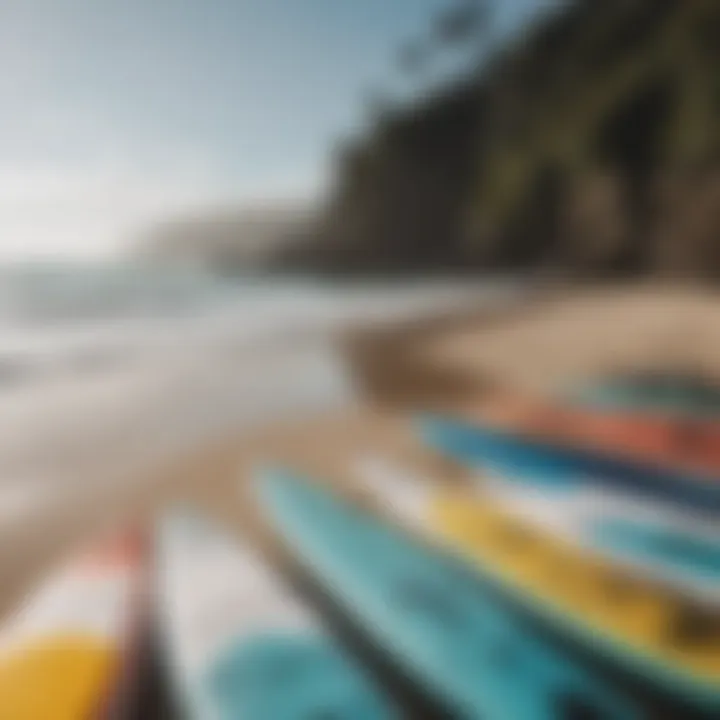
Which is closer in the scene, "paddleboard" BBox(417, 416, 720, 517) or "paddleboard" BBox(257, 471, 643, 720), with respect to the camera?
"paddleboard" BBox(257, 471, 643, 720)

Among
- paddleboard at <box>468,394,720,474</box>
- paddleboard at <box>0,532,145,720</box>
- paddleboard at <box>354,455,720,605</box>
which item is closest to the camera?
paddleboard at <box>0,532,145,720</box>

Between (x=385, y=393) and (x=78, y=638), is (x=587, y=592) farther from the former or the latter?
(x=78, y=638)

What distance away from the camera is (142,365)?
0.93 m

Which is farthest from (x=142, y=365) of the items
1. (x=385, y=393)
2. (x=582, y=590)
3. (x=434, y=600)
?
(x=582, y=590)

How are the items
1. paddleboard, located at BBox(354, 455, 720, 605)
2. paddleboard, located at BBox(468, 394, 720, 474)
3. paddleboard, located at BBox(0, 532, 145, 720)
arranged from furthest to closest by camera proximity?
paddleboard, located at BBox(468, 394, 720, 474)
paddleboard, located at BBox(354, 455, 720, 605)
paddleboard, located at BBox(0, 532, 145, 720)

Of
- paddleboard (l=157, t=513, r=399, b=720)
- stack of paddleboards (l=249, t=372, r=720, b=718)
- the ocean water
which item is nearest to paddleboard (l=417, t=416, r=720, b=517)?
stack of paddleboards (l=249, t=372, r=720, b=718)

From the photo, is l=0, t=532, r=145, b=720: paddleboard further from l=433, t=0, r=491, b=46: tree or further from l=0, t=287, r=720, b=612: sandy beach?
l=433, t=0, r=491, b=46: tree

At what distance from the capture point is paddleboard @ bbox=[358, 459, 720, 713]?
0.67 metres

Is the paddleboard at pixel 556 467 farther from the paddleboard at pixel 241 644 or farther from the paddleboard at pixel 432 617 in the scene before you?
the paddleboard at pixel 241 644

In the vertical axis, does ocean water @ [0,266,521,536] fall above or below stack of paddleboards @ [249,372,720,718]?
above

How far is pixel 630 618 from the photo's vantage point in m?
0.71

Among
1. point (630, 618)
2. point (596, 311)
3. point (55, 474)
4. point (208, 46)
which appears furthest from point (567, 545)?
point (208, 46)

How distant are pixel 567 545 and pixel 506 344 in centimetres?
32

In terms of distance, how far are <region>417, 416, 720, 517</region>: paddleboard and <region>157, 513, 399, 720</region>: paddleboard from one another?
27 centimetres
